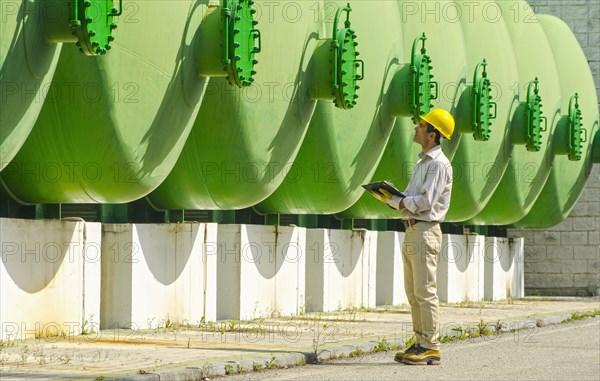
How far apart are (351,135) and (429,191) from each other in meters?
6.68

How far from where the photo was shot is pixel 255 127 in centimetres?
1467

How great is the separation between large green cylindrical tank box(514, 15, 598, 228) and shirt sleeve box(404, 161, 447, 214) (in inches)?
776

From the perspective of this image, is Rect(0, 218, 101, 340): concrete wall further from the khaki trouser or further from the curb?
the khaki trouser

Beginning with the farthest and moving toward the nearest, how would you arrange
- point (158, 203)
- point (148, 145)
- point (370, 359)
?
point (158, 203) < point (148, 145) < point (370, 359)

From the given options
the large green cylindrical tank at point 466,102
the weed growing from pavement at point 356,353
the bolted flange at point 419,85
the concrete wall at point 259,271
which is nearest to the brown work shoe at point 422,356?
the weed growing from pavement at point 356,353

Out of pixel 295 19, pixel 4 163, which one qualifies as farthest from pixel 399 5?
pixel 4 163

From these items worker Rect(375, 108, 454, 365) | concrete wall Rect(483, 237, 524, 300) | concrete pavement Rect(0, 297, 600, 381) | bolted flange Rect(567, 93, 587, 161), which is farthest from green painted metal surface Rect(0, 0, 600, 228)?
concrete wall Rect(483, 237, 524, 300)

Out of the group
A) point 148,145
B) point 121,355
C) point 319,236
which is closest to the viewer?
point 121,355

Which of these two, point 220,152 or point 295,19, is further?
point 295,19

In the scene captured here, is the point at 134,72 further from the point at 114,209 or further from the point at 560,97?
the point at 560,97

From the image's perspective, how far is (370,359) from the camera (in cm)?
1178

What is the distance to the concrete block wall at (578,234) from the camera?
112 ft

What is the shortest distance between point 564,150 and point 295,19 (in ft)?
47.3

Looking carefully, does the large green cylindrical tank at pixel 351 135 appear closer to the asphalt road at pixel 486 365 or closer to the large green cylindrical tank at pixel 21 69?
the asphalt road at pixel 486 365
